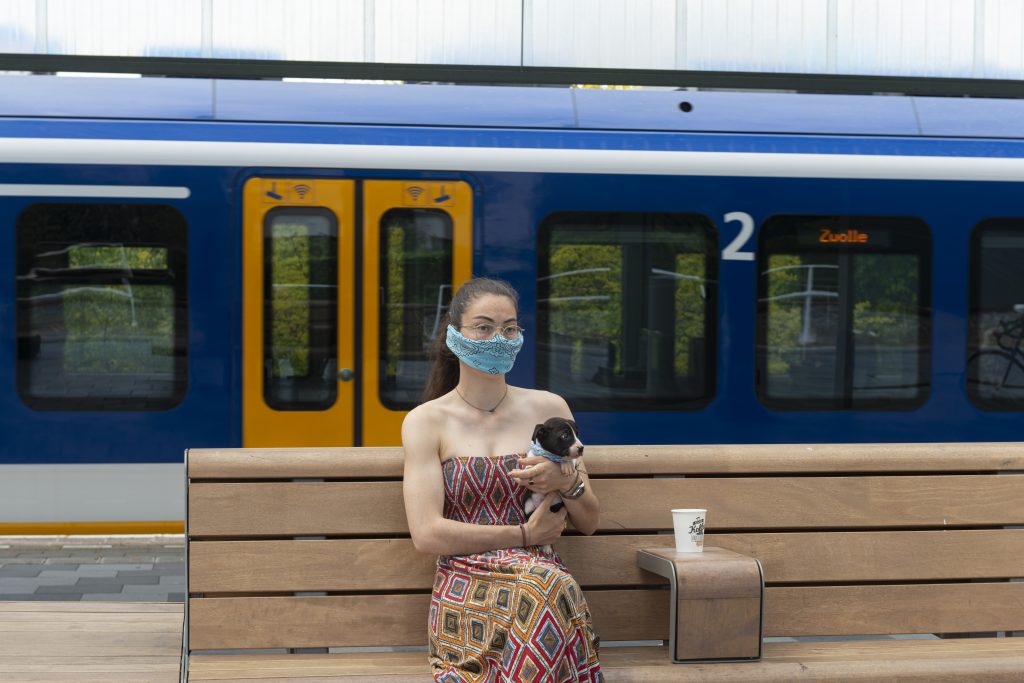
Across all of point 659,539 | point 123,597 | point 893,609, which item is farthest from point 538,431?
point 123,597

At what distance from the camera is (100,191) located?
800 cm

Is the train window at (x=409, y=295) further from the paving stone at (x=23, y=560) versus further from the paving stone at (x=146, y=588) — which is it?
the paving stone at (x=23, y=560)

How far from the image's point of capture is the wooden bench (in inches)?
150

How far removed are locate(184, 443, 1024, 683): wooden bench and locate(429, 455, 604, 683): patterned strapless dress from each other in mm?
153

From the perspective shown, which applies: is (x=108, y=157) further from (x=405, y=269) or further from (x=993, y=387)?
(x=993, y=387)

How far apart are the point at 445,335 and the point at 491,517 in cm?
55

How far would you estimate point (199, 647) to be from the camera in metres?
3.78

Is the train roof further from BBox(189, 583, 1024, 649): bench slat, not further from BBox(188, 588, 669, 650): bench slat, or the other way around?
BBox(188, 588, 669, 650): bench slat

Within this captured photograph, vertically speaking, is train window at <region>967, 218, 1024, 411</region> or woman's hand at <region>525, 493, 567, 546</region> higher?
train window at <region>967, 218, 1024, 411</region>

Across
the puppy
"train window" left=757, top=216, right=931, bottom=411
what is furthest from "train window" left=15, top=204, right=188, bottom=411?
the puppy

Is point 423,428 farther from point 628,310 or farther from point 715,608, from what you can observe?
point 628,310

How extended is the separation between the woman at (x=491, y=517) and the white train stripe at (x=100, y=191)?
4532 mm

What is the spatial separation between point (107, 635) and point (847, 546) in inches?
88.7

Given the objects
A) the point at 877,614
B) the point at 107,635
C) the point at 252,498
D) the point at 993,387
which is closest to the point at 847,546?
the point at 877,614
